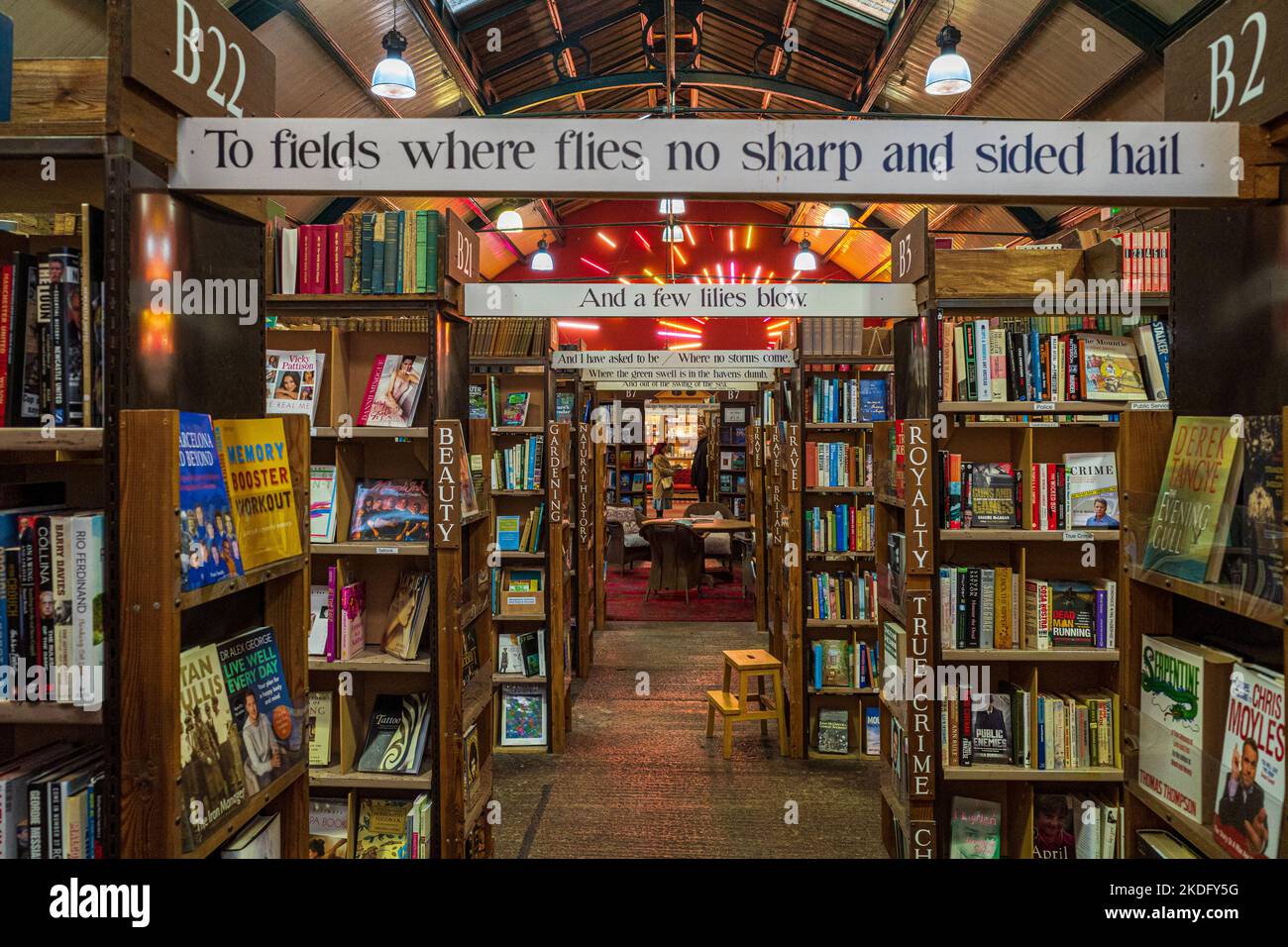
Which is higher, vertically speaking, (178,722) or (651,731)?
(178,722)

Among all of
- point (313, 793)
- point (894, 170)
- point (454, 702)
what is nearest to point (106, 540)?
point (894, 170)

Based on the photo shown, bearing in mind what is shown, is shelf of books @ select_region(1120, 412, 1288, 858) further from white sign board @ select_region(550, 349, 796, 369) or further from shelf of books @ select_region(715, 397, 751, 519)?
shelf of books @ select_region(715, 397, 751, 519)

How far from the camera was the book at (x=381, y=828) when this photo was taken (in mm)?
3137

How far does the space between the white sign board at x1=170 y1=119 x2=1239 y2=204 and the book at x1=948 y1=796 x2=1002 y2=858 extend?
253cm

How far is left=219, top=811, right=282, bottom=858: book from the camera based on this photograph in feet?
5.38

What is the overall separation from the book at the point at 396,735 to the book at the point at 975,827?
2133mm

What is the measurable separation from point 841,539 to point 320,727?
3.40 meters

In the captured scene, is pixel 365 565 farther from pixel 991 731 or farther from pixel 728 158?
pixel 991 731

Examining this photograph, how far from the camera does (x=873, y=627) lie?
209 inches

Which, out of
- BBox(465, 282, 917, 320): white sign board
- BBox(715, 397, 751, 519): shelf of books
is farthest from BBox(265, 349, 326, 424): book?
BBox(715, 397, 751, 519): shelf of books
